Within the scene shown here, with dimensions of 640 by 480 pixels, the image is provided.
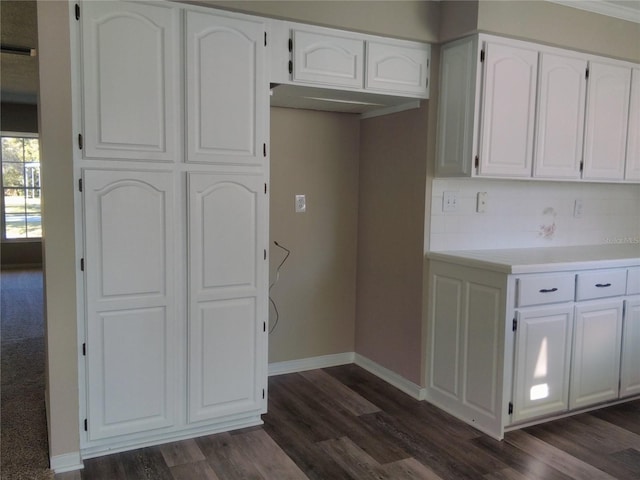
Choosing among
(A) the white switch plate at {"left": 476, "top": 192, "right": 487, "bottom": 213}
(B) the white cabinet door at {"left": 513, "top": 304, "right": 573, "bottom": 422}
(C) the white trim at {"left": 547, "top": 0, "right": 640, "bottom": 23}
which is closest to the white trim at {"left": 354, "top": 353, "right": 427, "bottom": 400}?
(B) the white cabinet door at {"left": 513, "top": 304, "right": 573, "bottom": 422}

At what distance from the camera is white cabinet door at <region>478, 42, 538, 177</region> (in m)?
3.11

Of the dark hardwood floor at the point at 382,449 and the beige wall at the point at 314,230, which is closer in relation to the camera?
the dark hardwood floor at the point at 382,449

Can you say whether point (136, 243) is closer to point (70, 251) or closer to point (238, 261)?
point (70, 251)

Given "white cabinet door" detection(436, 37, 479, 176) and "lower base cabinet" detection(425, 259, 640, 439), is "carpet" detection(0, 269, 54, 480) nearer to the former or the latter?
"lower base cabinet" detection(425, 259, 640, 439)

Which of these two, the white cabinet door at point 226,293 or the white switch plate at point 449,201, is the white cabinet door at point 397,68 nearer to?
the white switch plate at point 449,201

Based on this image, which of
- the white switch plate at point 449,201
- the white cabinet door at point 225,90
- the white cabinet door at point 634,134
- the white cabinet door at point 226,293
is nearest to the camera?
the white cabinet door at point 225,90

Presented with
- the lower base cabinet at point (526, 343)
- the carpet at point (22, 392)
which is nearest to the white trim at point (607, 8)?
the lower base cabinet at point (526, 343)

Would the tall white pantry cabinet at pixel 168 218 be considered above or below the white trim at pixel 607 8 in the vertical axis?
below

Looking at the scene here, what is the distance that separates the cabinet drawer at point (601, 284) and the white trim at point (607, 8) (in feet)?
5.44

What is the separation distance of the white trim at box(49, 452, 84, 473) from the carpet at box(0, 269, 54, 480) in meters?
0.03

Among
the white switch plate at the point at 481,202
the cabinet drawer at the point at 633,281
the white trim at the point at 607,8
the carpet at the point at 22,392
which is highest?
the white trim at the point at 607,8

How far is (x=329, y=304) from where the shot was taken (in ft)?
13.3

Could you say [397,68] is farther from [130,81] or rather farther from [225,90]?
[130,81]

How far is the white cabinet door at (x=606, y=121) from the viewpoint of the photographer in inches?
138
